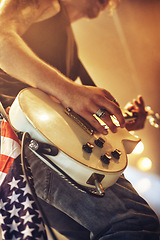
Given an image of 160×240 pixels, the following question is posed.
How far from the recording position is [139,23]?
7.27ft

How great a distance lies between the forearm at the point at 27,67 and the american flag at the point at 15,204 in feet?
0.76

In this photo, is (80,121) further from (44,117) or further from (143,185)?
(143,185)

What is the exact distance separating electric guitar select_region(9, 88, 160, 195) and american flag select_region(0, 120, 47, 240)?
0.31 feet

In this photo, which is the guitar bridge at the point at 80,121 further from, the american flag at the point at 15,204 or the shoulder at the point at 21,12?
the shoulder at the point at 21,12

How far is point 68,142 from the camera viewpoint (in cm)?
58

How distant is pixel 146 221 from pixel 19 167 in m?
0.46

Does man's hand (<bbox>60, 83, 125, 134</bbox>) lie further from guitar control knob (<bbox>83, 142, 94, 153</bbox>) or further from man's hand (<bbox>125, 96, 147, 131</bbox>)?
man's hand (<bbox>125, 96, 147, 131</bbox>)

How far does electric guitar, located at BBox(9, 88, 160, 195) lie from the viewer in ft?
1.78

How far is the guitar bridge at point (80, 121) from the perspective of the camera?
68cm

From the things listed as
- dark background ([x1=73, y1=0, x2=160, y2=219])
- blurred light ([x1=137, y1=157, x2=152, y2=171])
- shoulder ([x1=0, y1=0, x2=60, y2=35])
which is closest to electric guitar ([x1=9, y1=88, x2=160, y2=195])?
shoulder ([x1=0, y1=0, x2=60, y2=35])

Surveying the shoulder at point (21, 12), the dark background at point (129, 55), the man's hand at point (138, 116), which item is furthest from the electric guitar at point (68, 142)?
the dark background at point (129, 55)

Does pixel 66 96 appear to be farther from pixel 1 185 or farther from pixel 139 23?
pixel 139 23

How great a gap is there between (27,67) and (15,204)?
1.45ft

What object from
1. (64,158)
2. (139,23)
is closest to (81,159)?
(64,158)
